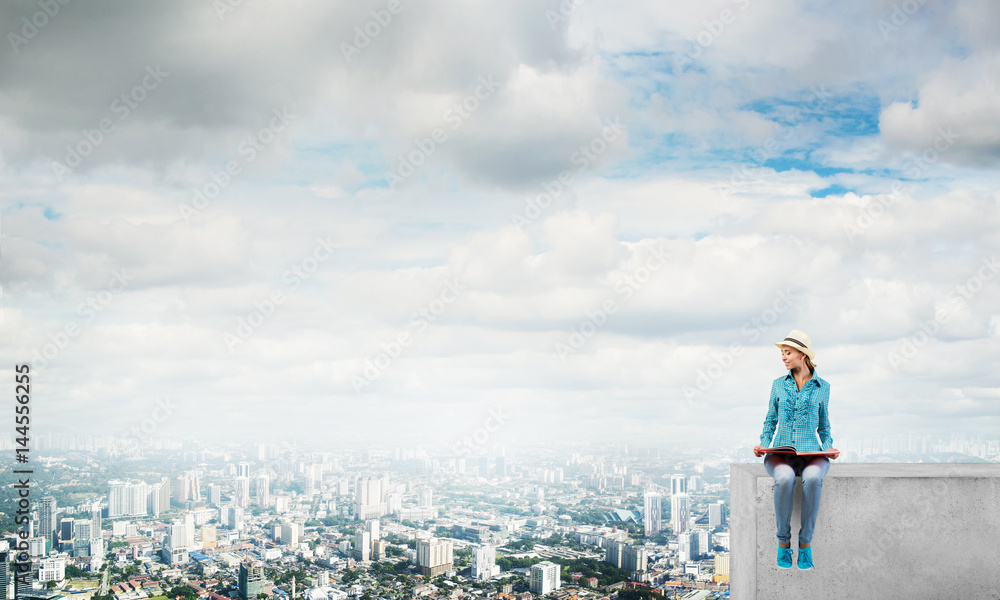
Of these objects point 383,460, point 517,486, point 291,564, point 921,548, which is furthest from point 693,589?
point 383,460

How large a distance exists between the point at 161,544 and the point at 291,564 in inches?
108

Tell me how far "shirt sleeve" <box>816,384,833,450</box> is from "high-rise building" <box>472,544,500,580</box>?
6.76m

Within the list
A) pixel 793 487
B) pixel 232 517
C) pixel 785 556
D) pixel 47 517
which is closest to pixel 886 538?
pixel 785 556

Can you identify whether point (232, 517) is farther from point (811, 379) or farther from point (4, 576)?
point (811, 379)

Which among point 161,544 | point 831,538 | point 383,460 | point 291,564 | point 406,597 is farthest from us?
point 383,460

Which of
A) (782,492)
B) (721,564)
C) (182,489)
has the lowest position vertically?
(182,489)

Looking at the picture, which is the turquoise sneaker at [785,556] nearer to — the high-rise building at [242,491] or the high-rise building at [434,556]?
the high-rise building at [434,556]

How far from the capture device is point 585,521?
10.7 meters

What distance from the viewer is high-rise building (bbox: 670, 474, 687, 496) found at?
32.0 ft

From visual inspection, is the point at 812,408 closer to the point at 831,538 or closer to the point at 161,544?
the point at 831,538

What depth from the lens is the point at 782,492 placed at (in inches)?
125

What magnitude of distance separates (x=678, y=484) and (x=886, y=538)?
6833 millimetres

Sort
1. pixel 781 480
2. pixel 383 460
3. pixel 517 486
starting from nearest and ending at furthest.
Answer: pixel 781 480 < pixel 517 486 < pixel 383 460

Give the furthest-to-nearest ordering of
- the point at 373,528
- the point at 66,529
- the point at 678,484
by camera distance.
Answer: the point at 373,528 → the point at 66,529 → the point at 678,484
